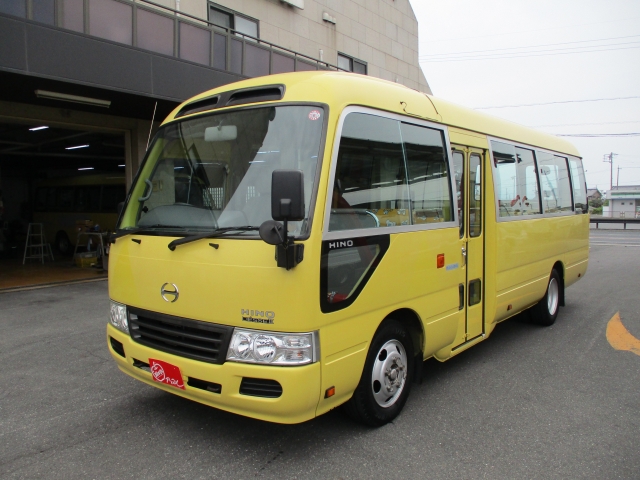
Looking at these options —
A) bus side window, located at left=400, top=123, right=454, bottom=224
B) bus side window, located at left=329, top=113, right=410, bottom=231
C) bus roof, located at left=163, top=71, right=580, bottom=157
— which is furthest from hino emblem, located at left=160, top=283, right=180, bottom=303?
bus side window, located at left=400, top=123, right=454, bottom=224

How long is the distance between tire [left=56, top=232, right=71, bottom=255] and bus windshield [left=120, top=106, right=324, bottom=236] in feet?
49.9

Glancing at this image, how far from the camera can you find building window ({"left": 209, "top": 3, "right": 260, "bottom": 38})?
12852 mm

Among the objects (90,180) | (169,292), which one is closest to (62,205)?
(90,180)

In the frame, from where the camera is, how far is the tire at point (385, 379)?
145 inches

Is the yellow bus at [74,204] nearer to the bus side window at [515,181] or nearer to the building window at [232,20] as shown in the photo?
the building window at [232,20]

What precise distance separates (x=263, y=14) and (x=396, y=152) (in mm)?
11723

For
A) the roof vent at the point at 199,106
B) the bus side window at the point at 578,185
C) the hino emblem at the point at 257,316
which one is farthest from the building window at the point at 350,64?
the hino emblem at the point at 257,316

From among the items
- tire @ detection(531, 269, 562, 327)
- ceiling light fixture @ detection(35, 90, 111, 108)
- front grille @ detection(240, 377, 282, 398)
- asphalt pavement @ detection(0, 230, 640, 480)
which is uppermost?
ceiling light fixture @ detection(35, 90, 111, 108)

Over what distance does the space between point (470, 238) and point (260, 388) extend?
2835 millimetres

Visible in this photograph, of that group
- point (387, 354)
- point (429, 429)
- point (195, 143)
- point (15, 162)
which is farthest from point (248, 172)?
point (15, 162)

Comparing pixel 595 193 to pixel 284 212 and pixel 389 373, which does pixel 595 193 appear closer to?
pixel 389 373

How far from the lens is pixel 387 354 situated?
12.7ft

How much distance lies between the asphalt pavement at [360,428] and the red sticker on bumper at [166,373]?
49 cm

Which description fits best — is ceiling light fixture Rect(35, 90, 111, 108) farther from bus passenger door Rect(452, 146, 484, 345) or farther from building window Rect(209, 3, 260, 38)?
bus passenger door Rect(452, 146, 484, 345)
